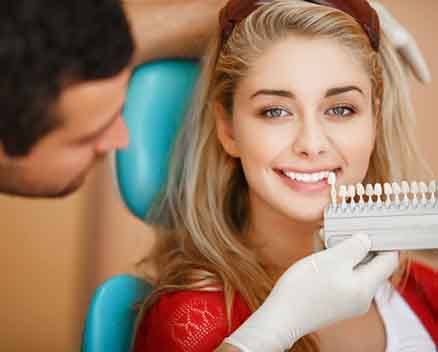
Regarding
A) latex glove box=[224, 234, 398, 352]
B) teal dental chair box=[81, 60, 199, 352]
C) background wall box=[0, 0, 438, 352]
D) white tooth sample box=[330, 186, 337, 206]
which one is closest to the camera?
latex glove box=[224, 234, 398, 352]

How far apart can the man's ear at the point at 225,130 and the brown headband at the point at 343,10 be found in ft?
0.36

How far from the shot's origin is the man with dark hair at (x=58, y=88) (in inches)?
30.9

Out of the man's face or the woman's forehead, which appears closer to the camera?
the man's face

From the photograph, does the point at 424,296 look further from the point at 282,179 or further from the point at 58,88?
the point at 58,88

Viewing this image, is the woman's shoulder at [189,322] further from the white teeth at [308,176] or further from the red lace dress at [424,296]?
the red lace dress at [424,296]

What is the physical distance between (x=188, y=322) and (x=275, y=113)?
0.32 m

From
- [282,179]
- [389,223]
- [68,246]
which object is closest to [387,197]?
[389,223]

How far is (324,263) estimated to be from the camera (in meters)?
1.14

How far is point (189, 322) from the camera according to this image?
1228 millimetres

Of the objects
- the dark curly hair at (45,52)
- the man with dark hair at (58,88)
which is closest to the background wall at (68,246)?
the man with dark hair at (58,88)

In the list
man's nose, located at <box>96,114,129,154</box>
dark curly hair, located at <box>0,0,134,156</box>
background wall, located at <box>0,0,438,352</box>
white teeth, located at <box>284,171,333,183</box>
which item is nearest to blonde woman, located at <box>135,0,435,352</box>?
white teeth, located at <box>284,171,333,183</box>

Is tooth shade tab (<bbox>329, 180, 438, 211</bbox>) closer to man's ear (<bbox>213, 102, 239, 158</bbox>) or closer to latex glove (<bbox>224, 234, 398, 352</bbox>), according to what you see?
latex glove (<bbox>224, 234, 398, 352</bbox>)

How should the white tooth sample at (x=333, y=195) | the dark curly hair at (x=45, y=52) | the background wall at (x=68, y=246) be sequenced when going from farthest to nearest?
1. the background wall at (x=68, y=246)
2. the white tooth sample at (x=333, y=195)
3. the dark curly hair at (x=45, y=52)

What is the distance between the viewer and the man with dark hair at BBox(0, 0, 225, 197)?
2.58 ft
